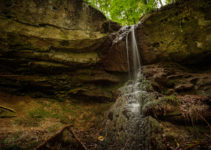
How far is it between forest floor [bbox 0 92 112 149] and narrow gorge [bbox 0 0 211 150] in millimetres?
32

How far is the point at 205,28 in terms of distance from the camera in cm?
541

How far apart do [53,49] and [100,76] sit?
134 inches

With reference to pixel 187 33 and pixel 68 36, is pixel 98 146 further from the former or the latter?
pixel 187 33

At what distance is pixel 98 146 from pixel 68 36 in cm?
609

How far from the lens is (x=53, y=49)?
6.39 metres

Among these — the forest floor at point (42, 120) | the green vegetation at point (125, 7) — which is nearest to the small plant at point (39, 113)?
the forest floor at point (42, 120)

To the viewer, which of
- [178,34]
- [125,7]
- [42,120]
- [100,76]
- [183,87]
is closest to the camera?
[183,87]

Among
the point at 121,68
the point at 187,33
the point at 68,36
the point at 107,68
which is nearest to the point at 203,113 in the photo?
the point at 187,33

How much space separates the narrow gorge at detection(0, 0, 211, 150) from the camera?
356 centimetres

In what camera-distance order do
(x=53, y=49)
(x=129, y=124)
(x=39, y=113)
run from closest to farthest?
(x=129, y=124) → (x=39, y=113) → (x=53, y=49)

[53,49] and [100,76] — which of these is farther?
[100,76]

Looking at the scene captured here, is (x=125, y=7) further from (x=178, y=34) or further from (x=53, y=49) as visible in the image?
(x=53, y=49)

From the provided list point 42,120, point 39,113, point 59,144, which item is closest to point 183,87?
point 59,144

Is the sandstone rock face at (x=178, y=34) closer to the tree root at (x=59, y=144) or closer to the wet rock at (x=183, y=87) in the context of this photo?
the wet rock at (x=183, y=87)
